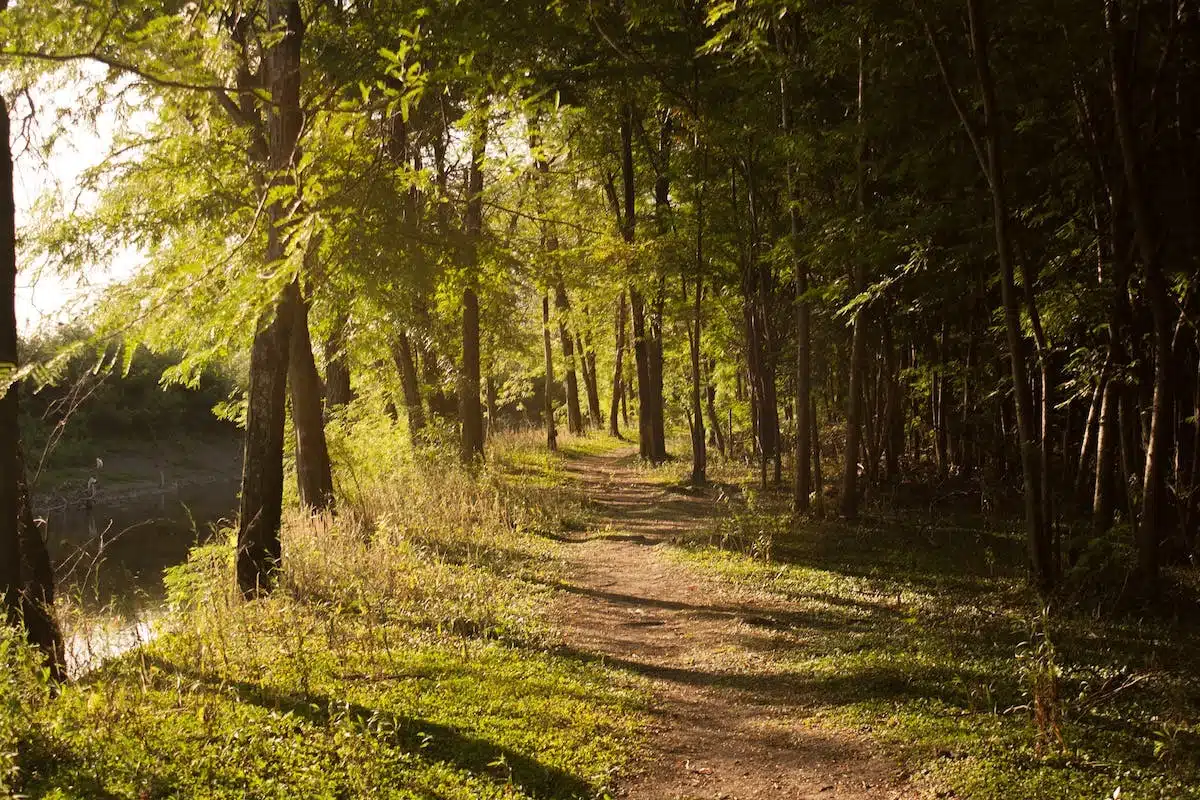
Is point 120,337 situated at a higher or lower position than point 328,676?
higher

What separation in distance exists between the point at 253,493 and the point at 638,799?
18.0 ft

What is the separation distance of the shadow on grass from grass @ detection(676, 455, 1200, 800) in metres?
2.01

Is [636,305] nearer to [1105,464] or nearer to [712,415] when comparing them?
[712,415]

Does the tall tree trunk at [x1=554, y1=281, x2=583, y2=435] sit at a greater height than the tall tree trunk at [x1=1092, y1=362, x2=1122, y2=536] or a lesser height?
greater

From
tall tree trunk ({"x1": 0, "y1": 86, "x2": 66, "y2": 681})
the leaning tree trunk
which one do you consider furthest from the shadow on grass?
the leaning tree trunk

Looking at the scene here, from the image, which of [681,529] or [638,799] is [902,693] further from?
[681,529]

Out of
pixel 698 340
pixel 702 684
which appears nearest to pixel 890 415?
pixel 698 340

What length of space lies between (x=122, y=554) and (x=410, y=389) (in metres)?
8.74

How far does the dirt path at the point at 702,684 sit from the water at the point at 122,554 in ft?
11.9

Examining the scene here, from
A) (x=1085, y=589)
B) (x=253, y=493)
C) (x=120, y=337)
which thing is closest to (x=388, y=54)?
(x=120, y=337)

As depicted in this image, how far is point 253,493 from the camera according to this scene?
8133mm

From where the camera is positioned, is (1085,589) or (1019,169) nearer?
(1085,589)

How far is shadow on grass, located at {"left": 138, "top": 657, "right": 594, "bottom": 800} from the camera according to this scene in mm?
4363

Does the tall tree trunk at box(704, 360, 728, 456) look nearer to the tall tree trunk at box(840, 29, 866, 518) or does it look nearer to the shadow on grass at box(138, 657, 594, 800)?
the tall tree trunk at box(840, 29, 866, 518)
